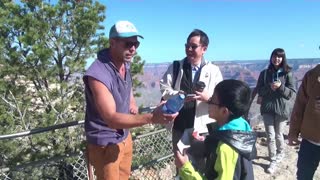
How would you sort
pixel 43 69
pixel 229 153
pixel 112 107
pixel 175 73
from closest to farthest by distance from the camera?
pixel 229 153, pixel 112 107, pixel 175 73, pixel 43 69

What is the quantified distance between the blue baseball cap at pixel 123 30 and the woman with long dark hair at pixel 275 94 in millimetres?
3192

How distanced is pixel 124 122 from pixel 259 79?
3652mm

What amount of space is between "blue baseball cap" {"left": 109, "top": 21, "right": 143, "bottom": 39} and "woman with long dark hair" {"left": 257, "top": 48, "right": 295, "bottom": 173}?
3.19 m

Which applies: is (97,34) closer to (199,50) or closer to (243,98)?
(199,50)

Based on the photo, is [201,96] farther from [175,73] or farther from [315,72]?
[315,72]

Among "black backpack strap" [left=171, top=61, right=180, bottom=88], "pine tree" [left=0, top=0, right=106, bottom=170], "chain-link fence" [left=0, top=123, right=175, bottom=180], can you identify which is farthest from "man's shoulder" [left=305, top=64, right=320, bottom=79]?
"pine tree" [left=0, top=0, right=106, bottom=170]

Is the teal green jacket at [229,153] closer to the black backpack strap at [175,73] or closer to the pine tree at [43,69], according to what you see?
the black backpack strap at [175,73]

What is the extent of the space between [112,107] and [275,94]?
358cm

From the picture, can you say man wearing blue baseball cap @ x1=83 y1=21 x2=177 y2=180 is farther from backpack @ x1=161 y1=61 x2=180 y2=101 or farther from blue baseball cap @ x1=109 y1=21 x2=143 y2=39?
backpack @ x1=161 y1=61 x2=180 y2=101

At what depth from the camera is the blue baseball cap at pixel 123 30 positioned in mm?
2662

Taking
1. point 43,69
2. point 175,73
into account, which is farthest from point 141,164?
point 43,69

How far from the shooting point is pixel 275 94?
549 centimetres

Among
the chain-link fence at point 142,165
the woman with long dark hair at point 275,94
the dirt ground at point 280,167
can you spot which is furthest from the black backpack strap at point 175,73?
the dirt ground at point 280,167

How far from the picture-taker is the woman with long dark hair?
5391 millimetres
